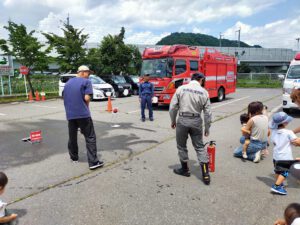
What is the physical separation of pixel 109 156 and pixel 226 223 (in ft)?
10.1

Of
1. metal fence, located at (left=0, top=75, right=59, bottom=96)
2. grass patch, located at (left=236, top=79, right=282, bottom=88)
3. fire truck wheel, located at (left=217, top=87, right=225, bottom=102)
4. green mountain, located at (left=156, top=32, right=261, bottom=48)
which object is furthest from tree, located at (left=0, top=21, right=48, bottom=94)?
green mountain, located at (left=156, top=32, right=261, bottom=48)

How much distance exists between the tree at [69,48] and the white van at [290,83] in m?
15.7

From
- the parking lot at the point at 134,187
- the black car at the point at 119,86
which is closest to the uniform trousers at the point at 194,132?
the parking lot at the point at 134,187

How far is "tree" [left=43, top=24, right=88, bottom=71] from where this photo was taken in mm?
20625

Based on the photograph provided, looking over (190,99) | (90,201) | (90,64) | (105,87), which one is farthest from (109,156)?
(90,64)

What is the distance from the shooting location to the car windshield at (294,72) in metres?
10.5

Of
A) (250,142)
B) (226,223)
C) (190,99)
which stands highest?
(190,99)

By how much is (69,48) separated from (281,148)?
19593 mm

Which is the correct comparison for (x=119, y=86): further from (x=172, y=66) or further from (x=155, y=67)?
(x=172, y=66)

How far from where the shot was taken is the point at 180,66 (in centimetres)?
1209

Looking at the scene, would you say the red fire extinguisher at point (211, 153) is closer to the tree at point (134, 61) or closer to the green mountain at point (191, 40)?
the tree at point (134, 61)

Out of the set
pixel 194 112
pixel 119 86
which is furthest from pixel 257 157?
pixel 119 86

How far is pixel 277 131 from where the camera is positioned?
3.82m

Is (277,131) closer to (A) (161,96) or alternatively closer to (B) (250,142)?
(B) (250,142)
